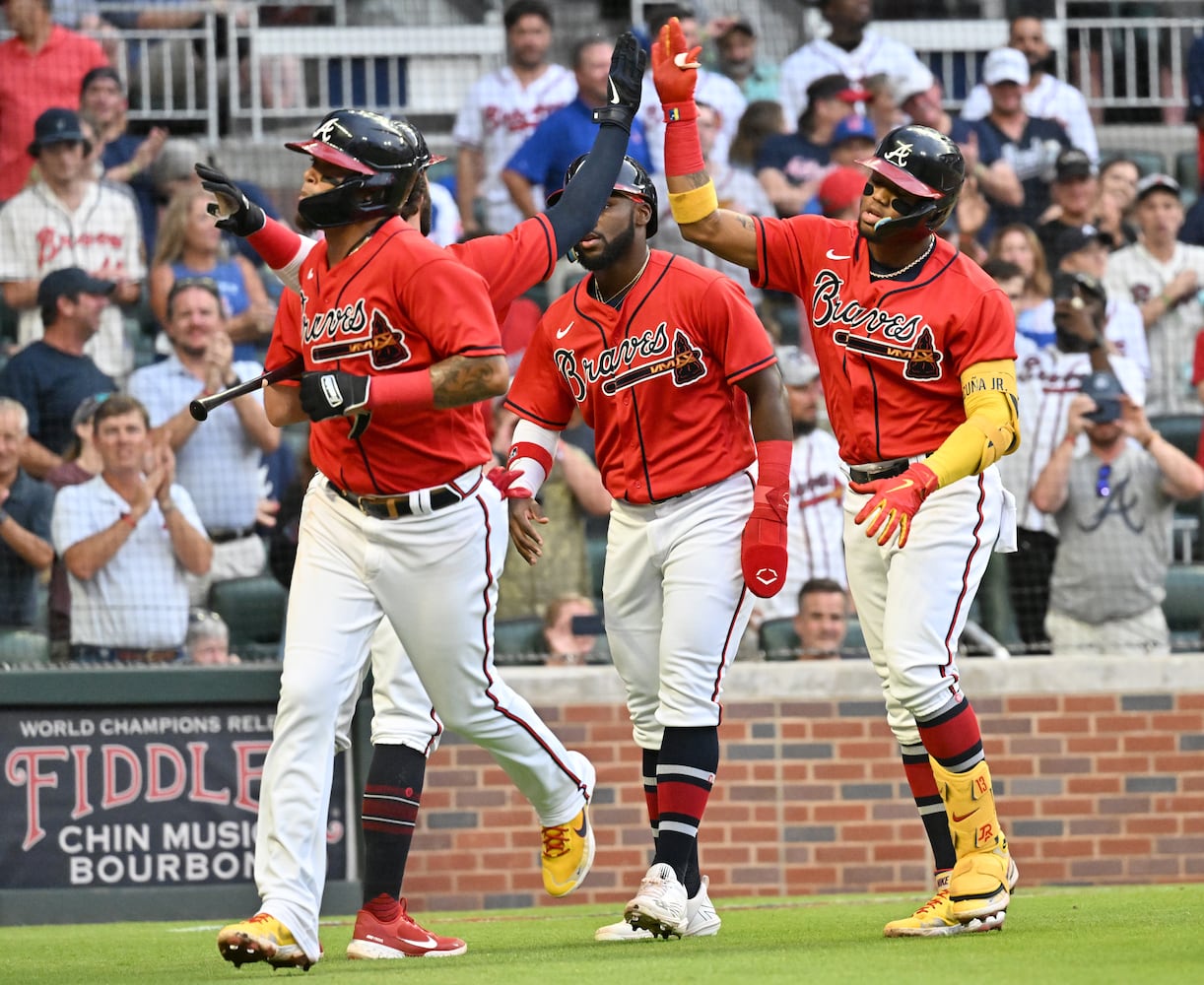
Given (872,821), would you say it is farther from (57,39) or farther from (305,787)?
(57,39)

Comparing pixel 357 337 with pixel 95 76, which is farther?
pixel 95 76

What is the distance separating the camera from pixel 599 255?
531cm

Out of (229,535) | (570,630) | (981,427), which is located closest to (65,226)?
(229,535)

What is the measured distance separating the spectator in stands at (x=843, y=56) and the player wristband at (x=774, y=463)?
18.5 feet

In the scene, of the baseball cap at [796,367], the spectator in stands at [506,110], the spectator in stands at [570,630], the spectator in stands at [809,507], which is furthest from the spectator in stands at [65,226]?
the spectator in stands at [809,507]

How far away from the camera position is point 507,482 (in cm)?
537

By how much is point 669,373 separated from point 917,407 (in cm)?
70

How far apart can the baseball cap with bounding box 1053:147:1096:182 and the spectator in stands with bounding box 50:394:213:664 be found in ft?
15.9

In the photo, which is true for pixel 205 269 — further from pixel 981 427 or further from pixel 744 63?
pixel 981 427

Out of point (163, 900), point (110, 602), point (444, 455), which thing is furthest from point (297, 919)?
point (110, 602)

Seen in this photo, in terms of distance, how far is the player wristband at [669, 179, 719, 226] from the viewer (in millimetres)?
5320

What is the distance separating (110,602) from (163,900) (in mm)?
1291

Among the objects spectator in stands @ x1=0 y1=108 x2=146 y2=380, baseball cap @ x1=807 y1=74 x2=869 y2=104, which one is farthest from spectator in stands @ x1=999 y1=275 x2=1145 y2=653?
spectator in stands @ x1=0 y1=108 x2=146 y2=380

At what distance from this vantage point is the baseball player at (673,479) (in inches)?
203
